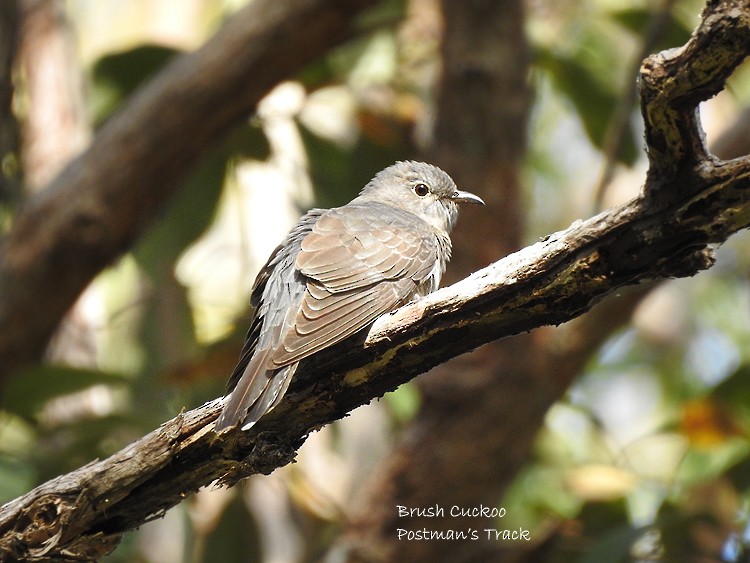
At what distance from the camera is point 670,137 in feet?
8.54

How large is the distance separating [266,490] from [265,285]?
14.6 feet

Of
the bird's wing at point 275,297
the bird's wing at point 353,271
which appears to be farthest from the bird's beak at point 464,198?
the bird's wing at point 275,297

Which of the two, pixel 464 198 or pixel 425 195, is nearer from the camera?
pixel 464 198

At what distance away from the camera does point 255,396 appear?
10.4ft

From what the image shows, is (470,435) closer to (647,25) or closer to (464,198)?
(464,198)

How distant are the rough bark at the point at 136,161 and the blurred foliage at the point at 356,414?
0.56 m

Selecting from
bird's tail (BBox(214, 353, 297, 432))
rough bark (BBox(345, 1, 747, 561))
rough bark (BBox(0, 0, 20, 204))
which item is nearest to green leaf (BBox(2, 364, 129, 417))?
rough bark (BBox(0, 0, 20, 204))

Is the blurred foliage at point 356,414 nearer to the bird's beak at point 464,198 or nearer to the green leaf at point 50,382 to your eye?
the green leaf at point 50,382

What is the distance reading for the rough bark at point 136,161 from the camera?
6.11 m

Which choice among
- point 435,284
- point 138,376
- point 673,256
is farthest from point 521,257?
point 138,376

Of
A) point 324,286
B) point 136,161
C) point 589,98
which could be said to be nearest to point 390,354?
point 324,286

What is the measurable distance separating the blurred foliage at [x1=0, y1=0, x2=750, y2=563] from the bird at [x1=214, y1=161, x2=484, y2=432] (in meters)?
1.93

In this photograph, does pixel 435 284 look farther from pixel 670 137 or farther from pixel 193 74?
pixel 193 74

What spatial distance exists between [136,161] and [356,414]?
3255 mm
